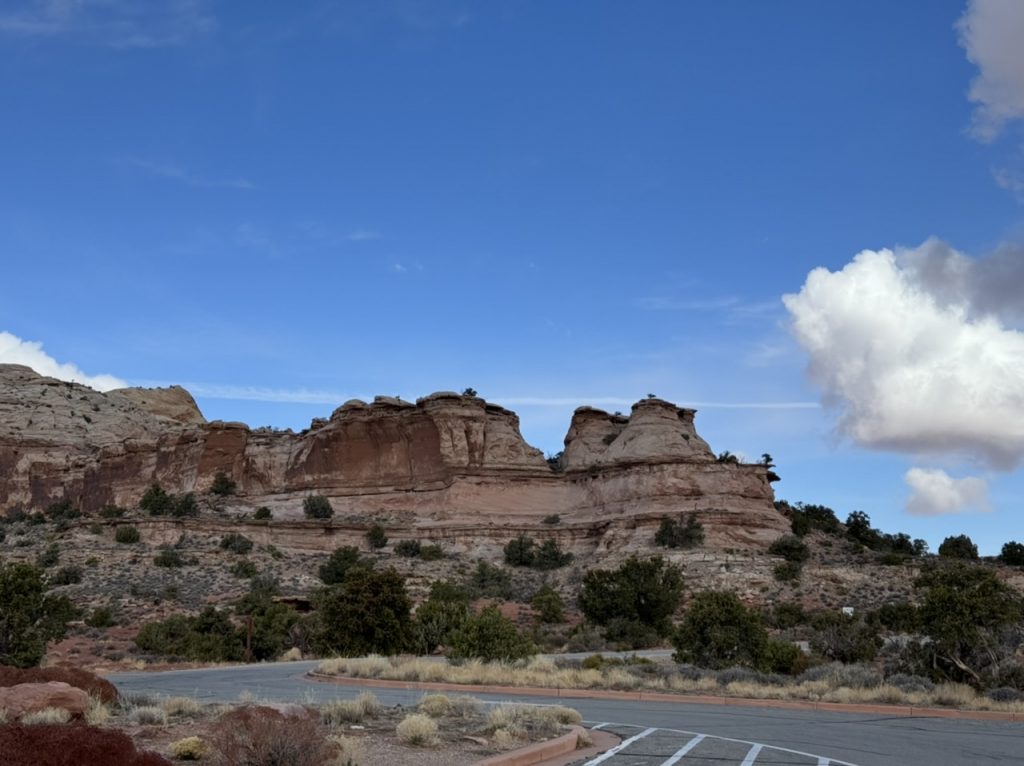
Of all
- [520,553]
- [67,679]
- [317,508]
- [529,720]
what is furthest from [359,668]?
[317,508]

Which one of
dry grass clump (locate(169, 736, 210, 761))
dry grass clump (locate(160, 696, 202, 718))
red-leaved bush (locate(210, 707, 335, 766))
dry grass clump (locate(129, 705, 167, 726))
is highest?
red-leaved bush (locate(210, 707, 335, 766))

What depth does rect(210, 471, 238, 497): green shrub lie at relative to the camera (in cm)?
8119

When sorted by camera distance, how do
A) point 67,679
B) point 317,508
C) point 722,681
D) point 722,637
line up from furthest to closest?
point 317,508 < point 722,637 < point 722,681 < point 67,679

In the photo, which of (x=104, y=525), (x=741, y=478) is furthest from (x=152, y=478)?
(x=741, y=478)

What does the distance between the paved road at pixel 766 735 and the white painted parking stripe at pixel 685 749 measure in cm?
1

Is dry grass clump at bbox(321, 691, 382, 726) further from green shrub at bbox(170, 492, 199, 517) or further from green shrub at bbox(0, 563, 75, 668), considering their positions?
green shrub at bbox(170, 492, 199, 517)

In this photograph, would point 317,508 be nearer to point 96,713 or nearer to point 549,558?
point 549,558

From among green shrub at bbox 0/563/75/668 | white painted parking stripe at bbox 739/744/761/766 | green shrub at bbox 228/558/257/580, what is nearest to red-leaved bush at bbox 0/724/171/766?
white painted parking stripe at bbox 739/744/761/766

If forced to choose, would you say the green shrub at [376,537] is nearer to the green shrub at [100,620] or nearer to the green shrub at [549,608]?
the green shrub at [549,608]

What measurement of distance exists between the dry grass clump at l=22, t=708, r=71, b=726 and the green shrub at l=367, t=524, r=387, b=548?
5552cm

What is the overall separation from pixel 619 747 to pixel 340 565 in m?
45.7

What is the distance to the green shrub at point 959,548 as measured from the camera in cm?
7272

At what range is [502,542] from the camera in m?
67.9

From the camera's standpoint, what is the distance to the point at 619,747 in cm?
1095
